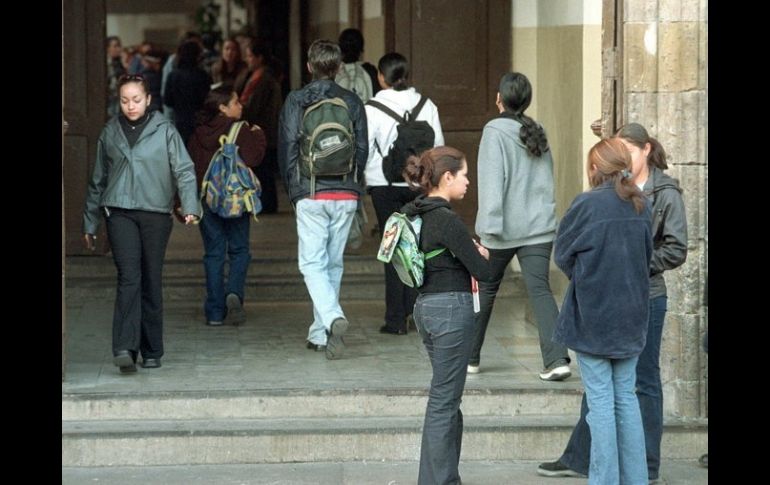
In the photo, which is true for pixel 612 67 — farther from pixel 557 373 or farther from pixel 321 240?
pixel 321 240

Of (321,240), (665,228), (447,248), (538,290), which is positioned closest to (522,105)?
(538,290)

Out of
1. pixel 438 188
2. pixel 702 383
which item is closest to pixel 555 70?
pixel 702 383

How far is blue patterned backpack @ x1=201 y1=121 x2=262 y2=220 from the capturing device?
950cm

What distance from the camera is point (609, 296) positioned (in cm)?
624

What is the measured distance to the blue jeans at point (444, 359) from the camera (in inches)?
257

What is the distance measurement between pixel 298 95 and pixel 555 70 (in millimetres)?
2401

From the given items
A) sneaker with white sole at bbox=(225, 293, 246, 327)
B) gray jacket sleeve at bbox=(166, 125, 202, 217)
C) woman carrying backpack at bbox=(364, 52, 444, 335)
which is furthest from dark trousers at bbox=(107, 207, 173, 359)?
woman carrying backpack at bbox=(364, 52, 444, 335)

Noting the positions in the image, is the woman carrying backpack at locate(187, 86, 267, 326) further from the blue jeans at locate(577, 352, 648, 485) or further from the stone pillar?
the blue jeans at locate(577, 352, 648, 485)

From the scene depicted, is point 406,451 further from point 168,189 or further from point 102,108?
point 102,108

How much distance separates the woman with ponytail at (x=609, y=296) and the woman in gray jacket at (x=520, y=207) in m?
1.74

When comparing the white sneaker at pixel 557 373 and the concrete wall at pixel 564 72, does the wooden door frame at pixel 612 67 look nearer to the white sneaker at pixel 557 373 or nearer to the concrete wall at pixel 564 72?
the white sneaker at pixel 557 373

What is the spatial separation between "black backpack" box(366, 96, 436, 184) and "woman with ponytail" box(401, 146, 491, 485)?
103 inches

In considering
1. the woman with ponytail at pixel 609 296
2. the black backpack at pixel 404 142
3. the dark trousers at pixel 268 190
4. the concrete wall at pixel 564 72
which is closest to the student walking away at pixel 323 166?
the black backpack at pixel 404 142

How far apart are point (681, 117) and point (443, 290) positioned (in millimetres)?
1983
